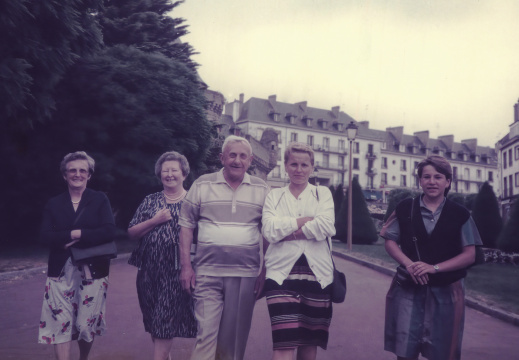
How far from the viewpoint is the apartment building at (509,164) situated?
1821 inches

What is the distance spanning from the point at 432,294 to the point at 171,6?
A: 26547mm

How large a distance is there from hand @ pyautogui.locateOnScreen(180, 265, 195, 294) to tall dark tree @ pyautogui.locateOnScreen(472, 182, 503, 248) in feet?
51.1

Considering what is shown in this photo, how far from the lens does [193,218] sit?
12.6 feet

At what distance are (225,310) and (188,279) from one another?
382mm

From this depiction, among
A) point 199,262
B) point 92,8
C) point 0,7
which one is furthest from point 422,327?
point 92,8

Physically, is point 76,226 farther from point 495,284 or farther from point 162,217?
point 495,284

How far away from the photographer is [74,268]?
4.07 m

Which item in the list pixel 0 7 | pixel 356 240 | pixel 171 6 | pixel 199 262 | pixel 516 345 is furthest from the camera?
pixel 171 6

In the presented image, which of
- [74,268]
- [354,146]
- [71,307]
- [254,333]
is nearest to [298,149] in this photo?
[74,268]

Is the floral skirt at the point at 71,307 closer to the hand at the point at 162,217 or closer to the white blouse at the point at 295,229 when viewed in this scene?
the hand at the point at 162,217

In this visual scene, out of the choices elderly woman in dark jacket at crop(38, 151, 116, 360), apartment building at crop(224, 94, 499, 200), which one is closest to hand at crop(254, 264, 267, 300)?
elderly woman in dark jacket at crop(38, 151, 116, 360)

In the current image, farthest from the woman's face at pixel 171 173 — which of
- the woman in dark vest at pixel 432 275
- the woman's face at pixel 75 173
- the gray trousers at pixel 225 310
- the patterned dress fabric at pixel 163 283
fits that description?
the woman in dark vest at pixel 432 275

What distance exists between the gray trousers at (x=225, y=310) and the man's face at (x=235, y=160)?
2.58 ft

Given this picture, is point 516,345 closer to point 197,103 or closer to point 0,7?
point 0,7
